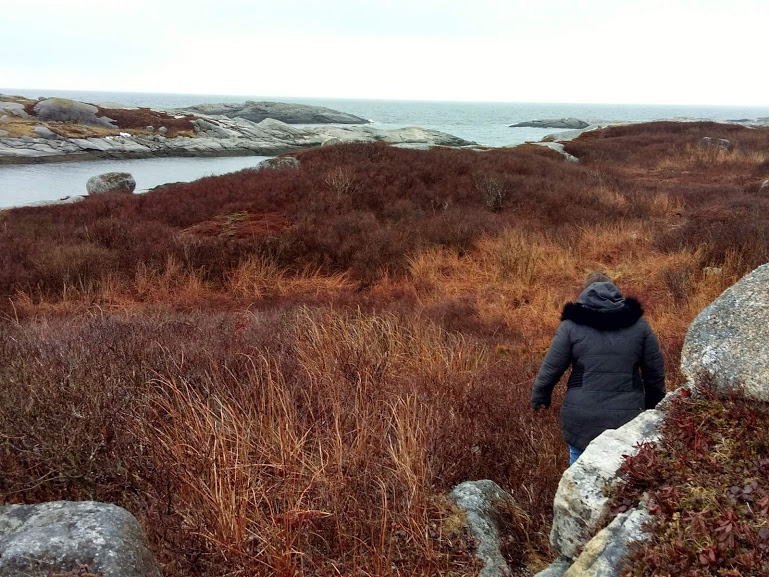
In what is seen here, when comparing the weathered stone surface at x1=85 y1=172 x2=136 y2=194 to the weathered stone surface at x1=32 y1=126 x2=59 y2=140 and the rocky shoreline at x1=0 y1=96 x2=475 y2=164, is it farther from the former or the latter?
the weathered stone surface at x1=32 y1=126 x2=59 y2=140

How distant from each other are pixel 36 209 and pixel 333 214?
8.15m

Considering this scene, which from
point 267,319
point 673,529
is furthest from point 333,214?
point 673,529

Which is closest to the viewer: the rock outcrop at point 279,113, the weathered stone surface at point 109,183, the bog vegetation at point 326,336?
the bog vegetation at point 326,336

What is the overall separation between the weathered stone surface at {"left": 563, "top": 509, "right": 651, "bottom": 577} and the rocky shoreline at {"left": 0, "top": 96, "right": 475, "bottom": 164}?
31.3 meters

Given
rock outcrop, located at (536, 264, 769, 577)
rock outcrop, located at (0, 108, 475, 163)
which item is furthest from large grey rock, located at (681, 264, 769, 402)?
rock outcrop, located at (0, 108, 475, 163)

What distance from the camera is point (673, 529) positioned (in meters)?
2.06

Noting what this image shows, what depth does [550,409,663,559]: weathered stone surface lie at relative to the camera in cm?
243

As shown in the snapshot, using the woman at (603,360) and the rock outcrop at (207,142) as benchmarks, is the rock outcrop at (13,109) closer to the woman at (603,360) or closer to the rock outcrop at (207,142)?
the rock outcrop at (207,142)

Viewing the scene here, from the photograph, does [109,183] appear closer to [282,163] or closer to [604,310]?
[282,163]

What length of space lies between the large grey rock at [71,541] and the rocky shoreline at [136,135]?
1222 inches

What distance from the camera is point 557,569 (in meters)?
2.51

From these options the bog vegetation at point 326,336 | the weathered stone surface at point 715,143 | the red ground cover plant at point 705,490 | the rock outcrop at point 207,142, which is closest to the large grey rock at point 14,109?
the rock outcrop at point 207,142

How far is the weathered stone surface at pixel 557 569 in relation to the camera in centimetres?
247

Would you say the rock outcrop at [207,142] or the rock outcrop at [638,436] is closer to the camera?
the rock outcrop at [638,436]
